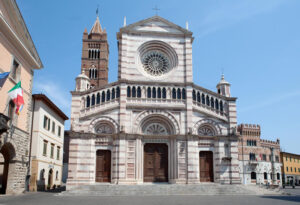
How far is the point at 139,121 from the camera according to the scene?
97.7 ft

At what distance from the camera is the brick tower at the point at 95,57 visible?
61.3 meters

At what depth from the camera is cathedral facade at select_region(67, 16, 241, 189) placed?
94.0 ft

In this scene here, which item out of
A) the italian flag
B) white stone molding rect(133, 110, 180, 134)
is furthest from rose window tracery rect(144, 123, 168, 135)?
the italian flag

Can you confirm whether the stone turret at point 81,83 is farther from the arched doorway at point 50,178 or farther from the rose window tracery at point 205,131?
the rose window tracery at point 205,131

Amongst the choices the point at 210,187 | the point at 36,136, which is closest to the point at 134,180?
the point at 210,187

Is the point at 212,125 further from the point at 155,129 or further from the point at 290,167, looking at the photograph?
the point at 290,167

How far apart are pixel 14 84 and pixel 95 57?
4191cm

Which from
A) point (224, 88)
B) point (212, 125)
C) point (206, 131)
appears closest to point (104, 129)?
point (206, 131)

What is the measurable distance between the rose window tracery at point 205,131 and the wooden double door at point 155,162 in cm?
416

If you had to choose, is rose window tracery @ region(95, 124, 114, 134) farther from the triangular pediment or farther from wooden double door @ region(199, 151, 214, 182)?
the triangular pediment

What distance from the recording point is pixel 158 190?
25656 mm

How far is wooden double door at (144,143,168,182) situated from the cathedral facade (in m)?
0.10

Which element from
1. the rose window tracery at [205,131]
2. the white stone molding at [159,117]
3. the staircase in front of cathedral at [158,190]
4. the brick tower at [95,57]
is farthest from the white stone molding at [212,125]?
the brick tower at [95,57]

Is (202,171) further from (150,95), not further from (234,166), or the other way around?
(150,95)
